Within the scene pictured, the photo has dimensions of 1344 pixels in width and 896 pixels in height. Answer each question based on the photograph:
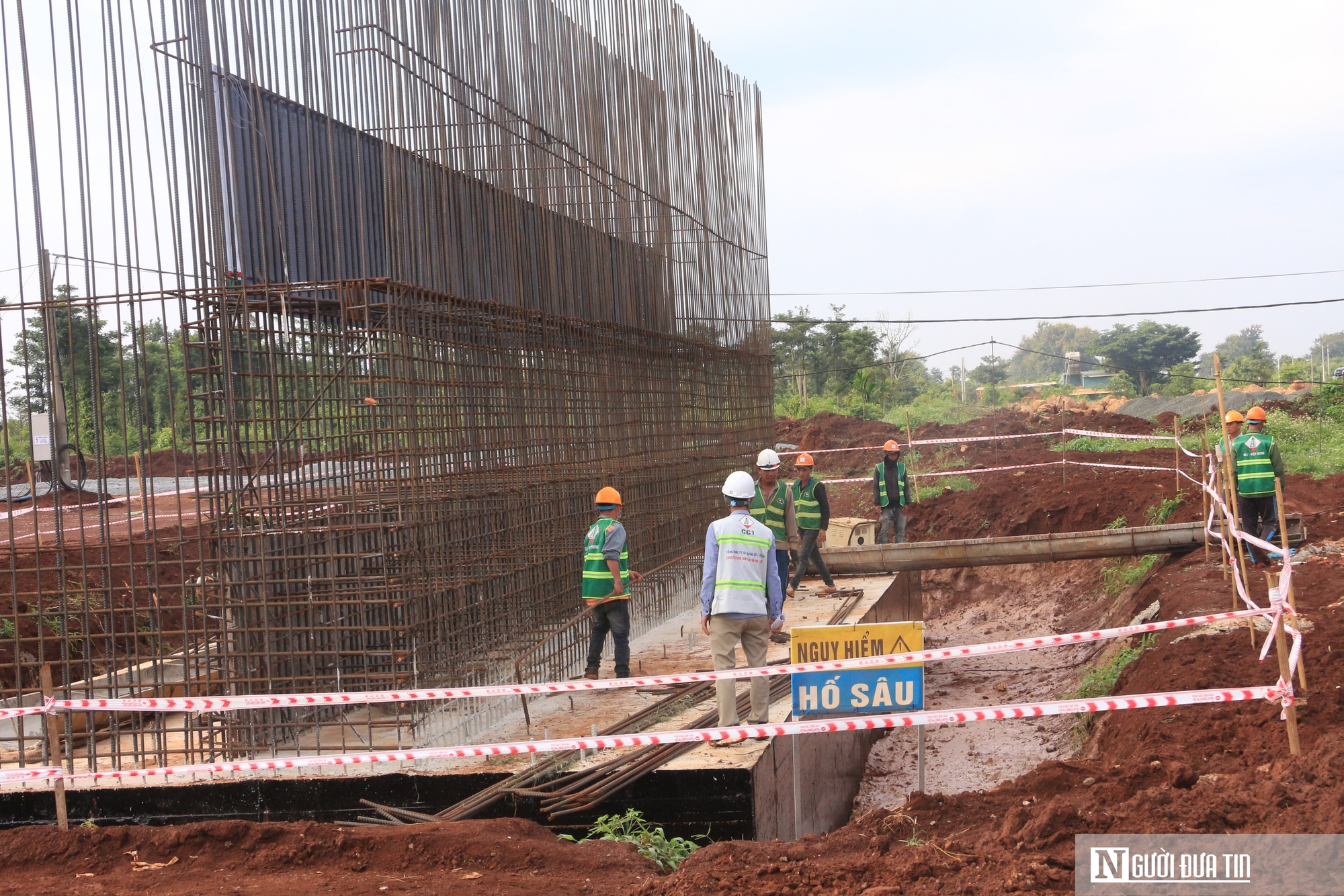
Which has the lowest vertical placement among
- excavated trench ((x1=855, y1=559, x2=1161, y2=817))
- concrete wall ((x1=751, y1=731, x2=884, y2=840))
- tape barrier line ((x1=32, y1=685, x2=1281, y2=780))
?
excavated trench ((x1=855, y1=559, x2=1161, y2=817))

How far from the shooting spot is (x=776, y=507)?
1151 cm

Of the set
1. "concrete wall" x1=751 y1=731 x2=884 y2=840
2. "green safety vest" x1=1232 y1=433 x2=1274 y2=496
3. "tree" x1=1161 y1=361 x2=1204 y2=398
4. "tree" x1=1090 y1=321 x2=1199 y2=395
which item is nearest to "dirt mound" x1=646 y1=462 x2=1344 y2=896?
"concrete wall" x1=751 y1=731 x2=884 y2=840

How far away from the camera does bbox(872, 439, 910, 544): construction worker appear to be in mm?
15805

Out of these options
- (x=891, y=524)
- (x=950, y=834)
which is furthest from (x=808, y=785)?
(x=891, y=524)

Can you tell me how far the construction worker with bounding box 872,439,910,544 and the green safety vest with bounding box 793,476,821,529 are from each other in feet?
11.6

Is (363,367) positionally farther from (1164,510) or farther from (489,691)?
(1164,510)

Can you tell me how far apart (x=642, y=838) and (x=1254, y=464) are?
9047 mm

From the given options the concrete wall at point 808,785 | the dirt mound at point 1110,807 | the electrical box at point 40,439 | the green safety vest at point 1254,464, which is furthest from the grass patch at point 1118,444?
the electrical box at point 40,439

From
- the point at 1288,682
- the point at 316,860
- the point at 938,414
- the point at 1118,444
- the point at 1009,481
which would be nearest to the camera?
the point at 1288,682

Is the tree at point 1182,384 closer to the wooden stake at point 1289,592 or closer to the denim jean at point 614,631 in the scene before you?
the wooden stake at point 1289,592

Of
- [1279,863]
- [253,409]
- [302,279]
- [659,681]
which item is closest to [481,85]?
[302,279]

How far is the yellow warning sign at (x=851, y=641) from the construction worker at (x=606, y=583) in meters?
2.27

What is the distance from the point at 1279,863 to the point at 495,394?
663 cm

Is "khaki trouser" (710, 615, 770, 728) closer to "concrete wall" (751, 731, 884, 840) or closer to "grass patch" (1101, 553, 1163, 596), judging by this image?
"concrete wall" (751, 731, 884, 840)
